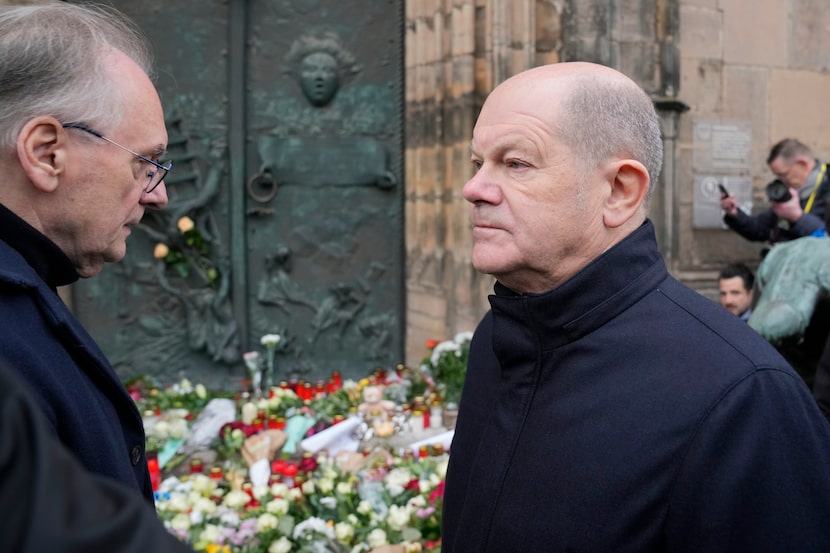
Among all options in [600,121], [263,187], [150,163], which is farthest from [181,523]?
[263,187]

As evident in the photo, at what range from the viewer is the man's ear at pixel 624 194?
4.72 feet

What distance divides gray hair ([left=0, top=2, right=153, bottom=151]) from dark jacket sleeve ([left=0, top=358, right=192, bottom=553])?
82 cm

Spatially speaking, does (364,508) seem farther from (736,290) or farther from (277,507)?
(736,290)

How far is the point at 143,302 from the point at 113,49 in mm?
4496

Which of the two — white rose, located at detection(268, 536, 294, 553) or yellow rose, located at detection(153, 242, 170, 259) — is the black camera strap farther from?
yellow rose, located at detection(153, 242, 170, 259)

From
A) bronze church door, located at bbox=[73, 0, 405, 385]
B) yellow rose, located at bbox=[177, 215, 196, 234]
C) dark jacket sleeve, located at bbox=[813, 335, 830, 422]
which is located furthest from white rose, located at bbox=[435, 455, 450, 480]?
yellow rose, located at bbox=[177, 215, 196, 234]

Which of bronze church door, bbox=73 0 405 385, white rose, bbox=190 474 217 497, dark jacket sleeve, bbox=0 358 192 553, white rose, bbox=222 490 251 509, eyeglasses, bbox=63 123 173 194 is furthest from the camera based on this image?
bronze church door, bbox=73 0 405 385

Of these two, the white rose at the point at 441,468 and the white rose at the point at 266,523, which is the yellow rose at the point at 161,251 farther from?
the white rose at the point at 266,523

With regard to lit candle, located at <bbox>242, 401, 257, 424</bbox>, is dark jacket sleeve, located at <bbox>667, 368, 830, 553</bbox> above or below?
above

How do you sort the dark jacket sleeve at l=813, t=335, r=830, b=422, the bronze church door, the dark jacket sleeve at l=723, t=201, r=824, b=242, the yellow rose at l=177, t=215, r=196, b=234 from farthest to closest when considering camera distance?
the bronze church door → the yellow rose at l=177, t=215, r=196, b=234 → the dark jacket sleeve at l=723, t=201, r=824, b=242 → the dark jacket sleeve at l=813, t=335, r=830, b=422

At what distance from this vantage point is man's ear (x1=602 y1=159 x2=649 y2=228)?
1.44 meters

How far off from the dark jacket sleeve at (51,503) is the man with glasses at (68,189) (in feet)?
2.20

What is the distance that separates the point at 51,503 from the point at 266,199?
5262 mm

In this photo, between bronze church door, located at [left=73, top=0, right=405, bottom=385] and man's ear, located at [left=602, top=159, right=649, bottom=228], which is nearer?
man's ear, located at [left=602, top=159, right=649, bottom=228]
